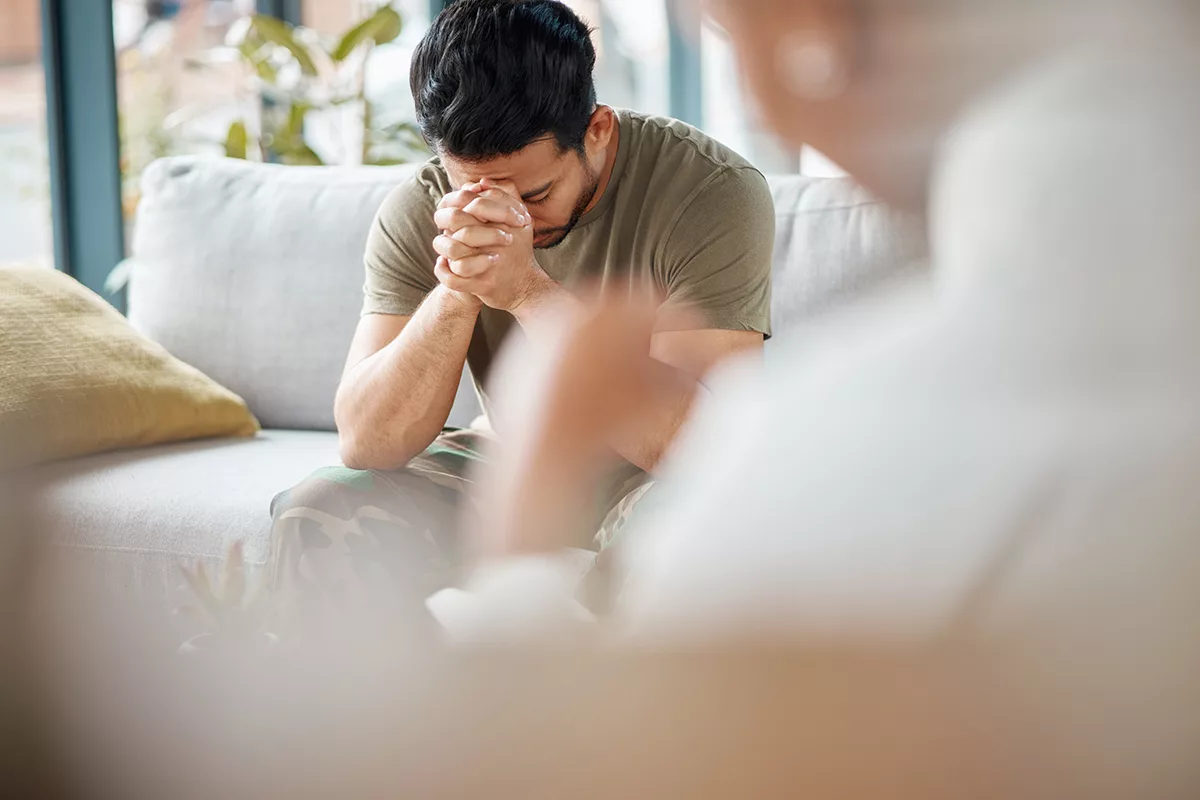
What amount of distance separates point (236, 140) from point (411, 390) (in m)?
1.57

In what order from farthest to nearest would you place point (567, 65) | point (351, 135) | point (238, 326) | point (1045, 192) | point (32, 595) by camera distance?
point (351, 135), point (238, 326), point (567, 65), point (32, 595), point (1045, 192)

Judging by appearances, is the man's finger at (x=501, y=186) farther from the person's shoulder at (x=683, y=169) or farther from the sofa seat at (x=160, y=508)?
the sofa seat at (x=160, y=508)

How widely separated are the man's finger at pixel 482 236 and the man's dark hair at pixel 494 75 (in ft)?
0.40

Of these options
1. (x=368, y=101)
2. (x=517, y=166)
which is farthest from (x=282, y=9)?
(x=517, y=166)

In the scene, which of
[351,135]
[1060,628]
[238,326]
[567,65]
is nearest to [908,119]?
[1060,628]

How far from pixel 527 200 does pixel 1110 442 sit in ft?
3.06

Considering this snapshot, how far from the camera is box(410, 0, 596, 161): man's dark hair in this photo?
1109mm

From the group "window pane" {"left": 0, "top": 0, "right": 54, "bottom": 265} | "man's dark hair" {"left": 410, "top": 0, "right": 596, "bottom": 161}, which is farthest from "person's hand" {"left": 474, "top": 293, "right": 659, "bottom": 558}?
"window pane" {"left": 0, "top": 0, "right": 54, "bottom": 265}

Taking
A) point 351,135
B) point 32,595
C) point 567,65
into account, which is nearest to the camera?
point 32,595

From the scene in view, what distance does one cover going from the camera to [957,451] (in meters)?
0.30

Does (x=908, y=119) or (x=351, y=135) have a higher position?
(x=908, y=119)

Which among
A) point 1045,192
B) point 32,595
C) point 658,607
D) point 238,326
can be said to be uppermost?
point 1045,192

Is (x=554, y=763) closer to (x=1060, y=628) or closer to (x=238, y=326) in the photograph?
(x=1060, y=628)

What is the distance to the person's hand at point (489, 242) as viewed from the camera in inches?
40.8
